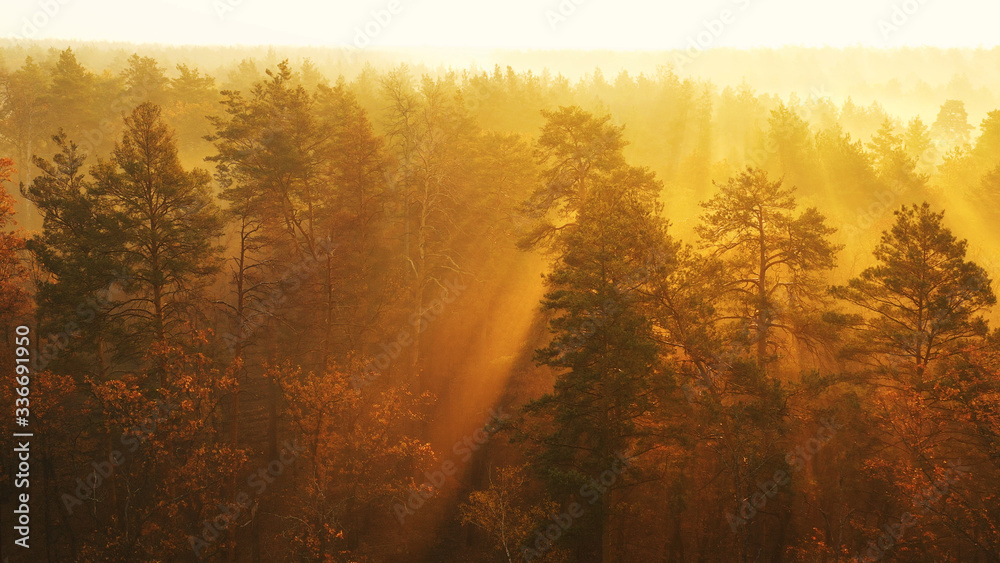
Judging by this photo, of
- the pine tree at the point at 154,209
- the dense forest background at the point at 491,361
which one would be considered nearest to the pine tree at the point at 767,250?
the dense forest background at the point at 491,361

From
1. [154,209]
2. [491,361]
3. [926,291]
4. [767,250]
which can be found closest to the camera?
[926,291]

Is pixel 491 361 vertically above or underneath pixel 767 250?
underneath

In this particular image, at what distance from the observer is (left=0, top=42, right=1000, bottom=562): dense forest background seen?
18.8m

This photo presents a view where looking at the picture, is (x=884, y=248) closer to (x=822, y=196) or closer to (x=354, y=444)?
(x=354, y=444)

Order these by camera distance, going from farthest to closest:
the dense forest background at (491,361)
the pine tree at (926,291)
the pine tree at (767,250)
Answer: the pine tree at (767,250)
the dense forest background at (491,361)
the pine tree at (926,291)

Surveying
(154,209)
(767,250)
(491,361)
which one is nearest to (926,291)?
(767,250)

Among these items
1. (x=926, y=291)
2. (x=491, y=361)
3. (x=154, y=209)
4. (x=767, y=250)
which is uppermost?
(x=154, y=209)

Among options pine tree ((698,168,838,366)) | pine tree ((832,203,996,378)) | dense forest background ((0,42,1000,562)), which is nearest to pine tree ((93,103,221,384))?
dense forest background ((0,42,1000,562))

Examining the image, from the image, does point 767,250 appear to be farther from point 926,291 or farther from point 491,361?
point 491,361

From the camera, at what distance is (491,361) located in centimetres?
3506

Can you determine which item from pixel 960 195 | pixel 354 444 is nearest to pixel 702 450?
pixel 354 444

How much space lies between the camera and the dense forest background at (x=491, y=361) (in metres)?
18.8

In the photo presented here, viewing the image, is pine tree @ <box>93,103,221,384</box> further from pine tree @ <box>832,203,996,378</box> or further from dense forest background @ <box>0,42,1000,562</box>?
pine tree @ <box>832,203,996,378</box>

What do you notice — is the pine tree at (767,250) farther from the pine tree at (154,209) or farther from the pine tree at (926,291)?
the pine tree at (154,209)
